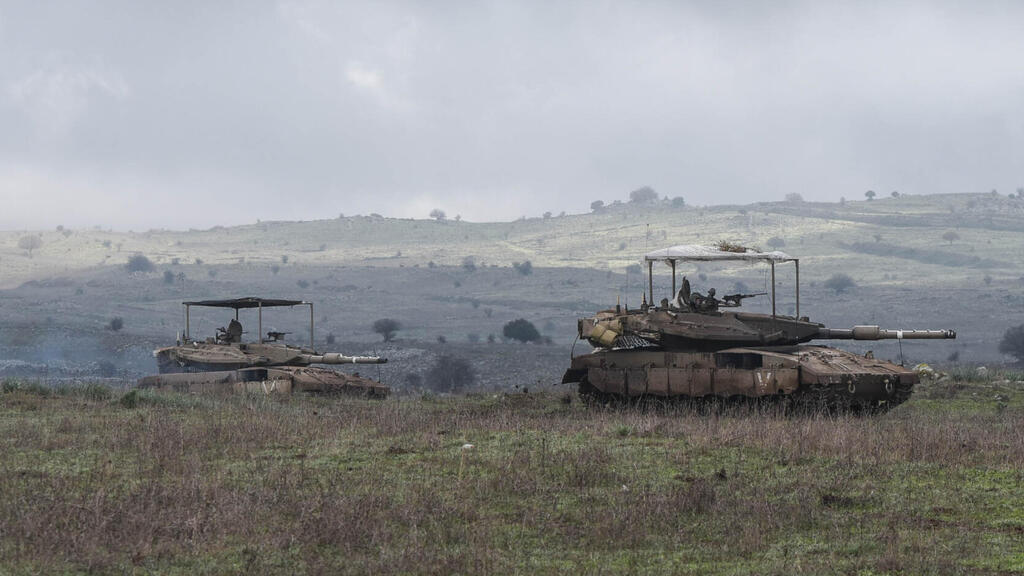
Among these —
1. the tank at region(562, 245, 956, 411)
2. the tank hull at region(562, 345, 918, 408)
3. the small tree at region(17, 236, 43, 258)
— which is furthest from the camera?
the small tree at region(17, 236, 43, 258)

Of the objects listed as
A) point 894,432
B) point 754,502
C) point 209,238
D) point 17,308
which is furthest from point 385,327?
point 209,238

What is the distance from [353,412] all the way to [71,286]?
347 ft

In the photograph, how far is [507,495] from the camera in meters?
13.5

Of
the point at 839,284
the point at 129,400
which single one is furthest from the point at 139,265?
the point at 129,400

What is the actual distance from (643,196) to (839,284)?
241 feet

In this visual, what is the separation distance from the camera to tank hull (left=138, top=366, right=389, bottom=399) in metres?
30.3

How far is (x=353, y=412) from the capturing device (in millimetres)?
23234

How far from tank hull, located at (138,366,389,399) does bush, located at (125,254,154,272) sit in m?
99.9

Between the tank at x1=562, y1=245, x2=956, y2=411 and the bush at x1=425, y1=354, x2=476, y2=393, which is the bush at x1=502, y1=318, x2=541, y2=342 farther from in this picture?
the tank at x1=562, y1=245, x2=956, y2=411

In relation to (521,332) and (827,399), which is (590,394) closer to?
(827,399)

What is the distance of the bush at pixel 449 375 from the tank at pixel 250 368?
23.8 meters

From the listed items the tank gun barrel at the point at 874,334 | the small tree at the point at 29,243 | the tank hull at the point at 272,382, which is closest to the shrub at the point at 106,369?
the tank hull at the point at 272,382

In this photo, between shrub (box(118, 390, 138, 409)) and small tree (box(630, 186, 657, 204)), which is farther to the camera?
small tree (box(630, 186, 657, 204))

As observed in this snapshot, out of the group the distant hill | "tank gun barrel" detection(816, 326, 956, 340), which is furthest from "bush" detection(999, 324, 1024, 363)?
"tank gun barrel" detection(816, 326, 956, 340)
